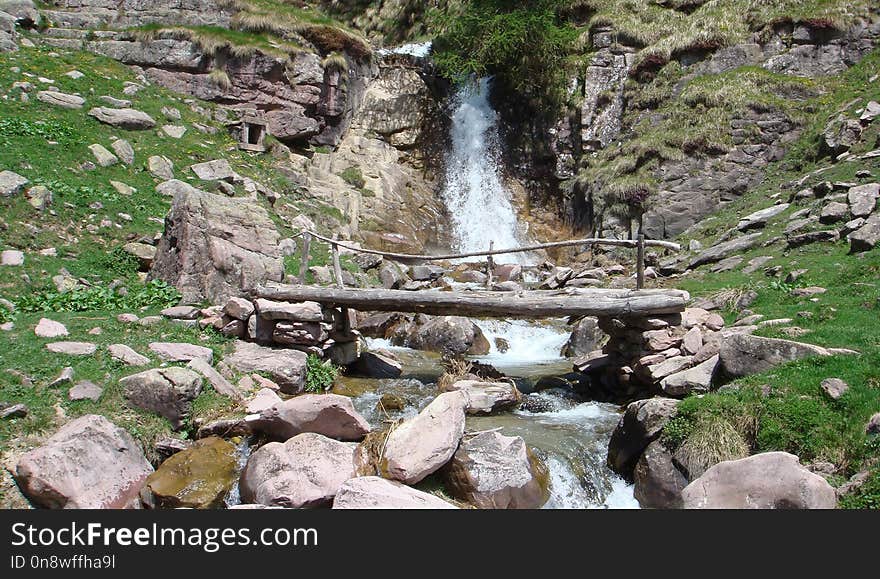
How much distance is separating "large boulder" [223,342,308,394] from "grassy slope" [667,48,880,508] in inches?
232

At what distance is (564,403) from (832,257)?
6.32 meters

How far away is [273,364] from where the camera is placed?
32.7 ft

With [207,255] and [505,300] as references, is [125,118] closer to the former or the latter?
[207,255]

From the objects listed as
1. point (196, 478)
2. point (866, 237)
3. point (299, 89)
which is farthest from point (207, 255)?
point (299, 89)

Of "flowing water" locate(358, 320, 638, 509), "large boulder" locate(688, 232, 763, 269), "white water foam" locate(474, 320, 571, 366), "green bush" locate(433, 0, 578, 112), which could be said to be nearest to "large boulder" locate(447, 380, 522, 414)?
"flowing water" locate(358, 320, 638, 509)

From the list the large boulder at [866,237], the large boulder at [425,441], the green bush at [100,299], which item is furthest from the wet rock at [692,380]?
the green bush at [100,299]

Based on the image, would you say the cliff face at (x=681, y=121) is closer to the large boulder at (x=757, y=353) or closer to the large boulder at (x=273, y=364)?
the large boulder at (x=757, y=353)

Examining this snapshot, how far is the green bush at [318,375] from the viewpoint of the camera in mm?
10539

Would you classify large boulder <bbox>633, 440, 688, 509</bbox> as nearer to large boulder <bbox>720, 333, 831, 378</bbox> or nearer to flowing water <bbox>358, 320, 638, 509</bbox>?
flowing water <bbox>358, 320, 638, 509</bbox>

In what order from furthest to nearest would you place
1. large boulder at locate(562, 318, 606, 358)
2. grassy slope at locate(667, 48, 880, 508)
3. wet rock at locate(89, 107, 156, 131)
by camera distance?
wet rock at locate(89, 107, 156, 131) < large boulder at locate(562, 318, 606, 358) < grassy slope at locate(667, 48, 880, 508)

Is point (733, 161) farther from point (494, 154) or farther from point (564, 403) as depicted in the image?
point (564, 403)

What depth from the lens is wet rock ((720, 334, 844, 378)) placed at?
25.0ft

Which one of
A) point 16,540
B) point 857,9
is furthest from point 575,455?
point 857,9

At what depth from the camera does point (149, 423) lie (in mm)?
7520
